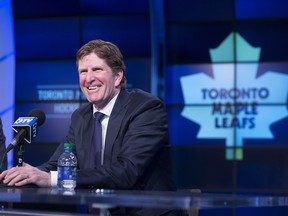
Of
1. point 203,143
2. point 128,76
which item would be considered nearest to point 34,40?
point 128,76

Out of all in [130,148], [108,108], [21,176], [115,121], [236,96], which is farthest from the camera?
[236,96]

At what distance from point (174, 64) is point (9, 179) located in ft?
25.9

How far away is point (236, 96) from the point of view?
10.1m

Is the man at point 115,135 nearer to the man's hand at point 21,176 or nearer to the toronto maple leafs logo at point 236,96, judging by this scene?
the man's hand at point 21,176

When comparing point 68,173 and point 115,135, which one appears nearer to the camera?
point 68,173

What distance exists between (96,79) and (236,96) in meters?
7.14

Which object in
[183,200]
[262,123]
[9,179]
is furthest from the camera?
[262,123]

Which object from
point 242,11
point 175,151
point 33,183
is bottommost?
point 175,151

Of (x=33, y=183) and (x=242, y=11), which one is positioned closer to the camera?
(x=33, y=183)

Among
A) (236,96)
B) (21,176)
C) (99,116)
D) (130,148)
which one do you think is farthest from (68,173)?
(236,96)

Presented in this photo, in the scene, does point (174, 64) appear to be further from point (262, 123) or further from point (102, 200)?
point (102, 200)

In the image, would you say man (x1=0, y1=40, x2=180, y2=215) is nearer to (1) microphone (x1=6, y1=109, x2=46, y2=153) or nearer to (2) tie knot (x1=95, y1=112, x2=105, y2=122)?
(2) tie knot (x1=95, y1=112, x2=105, y2=122)

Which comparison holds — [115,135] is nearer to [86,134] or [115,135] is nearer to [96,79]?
[86,134]

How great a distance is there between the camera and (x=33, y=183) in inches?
110
